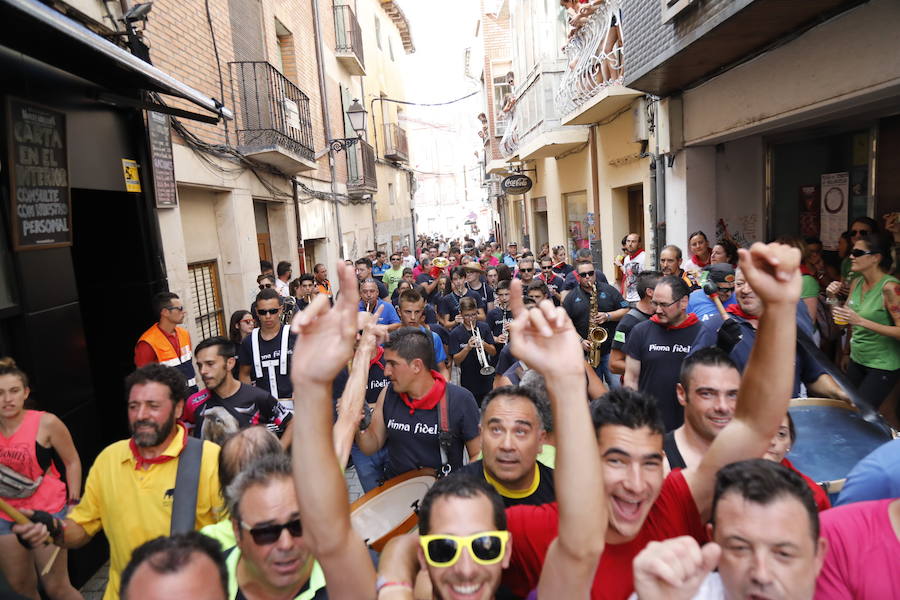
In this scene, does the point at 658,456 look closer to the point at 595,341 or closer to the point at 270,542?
the point at 270,542

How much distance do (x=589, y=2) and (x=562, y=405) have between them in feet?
32.2

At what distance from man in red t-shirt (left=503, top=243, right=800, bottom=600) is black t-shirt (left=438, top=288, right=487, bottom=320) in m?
5.76

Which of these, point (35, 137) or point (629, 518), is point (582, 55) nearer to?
point (35, 137)

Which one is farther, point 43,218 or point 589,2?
point 589,2

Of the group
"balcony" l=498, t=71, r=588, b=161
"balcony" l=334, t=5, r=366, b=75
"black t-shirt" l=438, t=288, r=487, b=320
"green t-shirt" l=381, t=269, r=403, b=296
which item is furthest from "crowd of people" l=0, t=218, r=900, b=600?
"balcony" l=334, t=5, r=366, b=75

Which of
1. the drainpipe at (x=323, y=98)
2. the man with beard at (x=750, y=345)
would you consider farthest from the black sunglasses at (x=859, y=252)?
the drainpipe at (x=323, y=98)

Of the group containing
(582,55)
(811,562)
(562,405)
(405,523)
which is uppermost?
(582,55)

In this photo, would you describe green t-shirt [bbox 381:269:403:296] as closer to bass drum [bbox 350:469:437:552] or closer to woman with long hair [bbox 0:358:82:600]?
woman with long hair [bbox 0:358:82:600]

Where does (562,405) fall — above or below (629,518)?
above

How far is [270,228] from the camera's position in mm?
12023

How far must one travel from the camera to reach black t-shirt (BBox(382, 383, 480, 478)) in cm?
360

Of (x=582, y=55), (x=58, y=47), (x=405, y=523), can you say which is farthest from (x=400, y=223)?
(x=405, y=523)

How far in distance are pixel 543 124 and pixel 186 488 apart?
11.5 m

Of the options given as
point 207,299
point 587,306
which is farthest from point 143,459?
point 207,299
